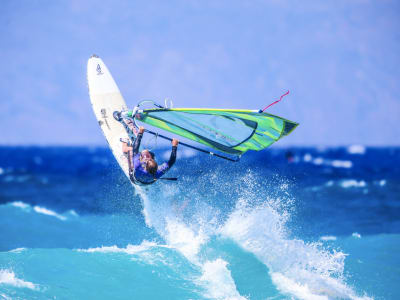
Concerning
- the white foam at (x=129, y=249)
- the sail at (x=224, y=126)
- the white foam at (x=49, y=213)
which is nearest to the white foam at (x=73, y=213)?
the white foam at (x=49, y=213)

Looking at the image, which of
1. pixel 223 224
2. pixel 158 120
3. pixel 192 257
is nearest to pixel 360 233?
pixel 223 224

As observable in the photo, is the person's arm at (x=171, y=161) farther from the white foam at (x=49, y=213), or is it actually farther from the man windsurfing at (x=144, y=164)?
the white foam at (x=49, y=213)

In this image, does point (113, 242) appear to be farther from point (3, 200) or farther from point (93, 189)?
point (93, 189)

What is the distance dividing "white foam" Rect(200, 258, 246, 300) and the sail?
2.12 metres

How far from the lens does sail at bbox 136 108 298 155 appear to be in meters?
8.45

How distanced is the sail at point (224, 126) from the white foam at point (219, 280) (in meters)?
2.12

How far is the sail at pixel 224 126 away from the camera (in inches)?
333

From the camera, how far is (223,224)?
34.1 feet

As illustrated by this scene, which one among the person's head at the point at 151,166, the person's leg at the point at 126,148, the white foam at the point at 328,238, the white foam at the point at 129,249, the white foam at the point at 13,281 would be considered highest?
the white foam at the point at 328,238

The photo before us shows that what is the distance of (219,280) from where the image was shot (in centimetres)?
848

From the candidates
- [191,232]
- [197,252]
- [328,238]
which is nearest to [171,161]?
[197,252]

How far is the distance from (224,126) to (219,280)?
2533mm

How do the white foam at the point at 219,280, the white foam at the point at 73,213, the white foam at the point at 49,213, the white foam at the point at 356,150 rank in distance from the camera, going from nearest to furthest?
the white foam at the point at 219,280 < the white foam at the point at 49,213 < the white foam at the point at 73,213 < the white foam at the point at 356,150

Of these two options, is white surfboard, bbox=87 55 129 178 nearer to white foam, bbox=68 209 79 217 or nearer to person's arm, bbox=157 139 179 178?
person's arm, bbox=157 139 179 178
